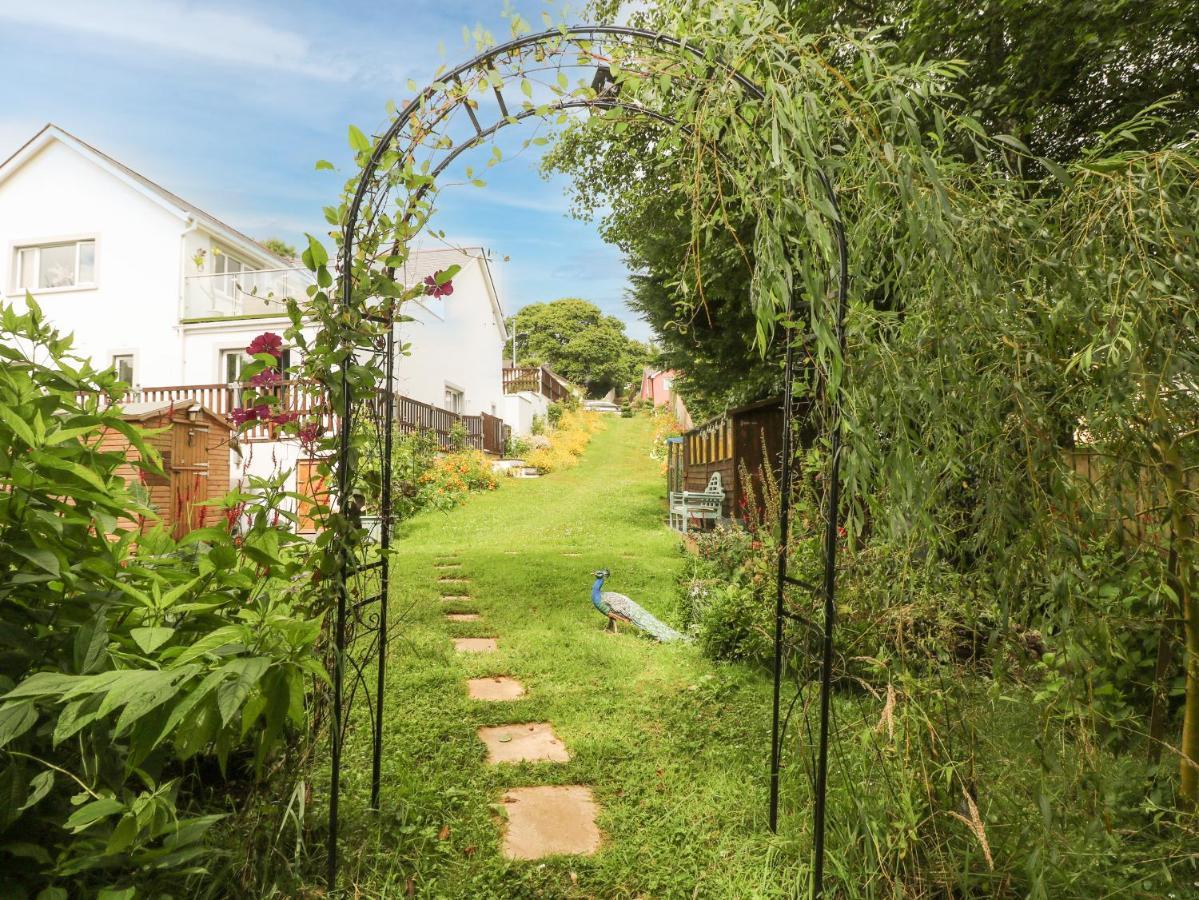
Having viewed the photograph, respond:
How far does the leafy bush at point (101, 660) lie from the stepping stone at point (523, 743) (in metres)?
1.45

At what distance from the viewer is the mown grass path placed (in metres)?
2.10

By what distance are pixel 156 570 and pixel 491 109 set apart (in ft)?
5.62

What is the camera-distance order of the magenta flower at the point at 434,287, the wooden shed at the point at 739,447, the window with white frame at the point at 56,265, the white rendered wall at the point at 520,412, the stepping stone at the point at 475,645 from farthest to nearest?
the white rendered wall at the point at 520,412 → the window with white frame at the point at 56,265 → the wooden shed at the point at 739,447 → the stepping stone at the point at 475,645 → the magenta flower at the point at 434,287

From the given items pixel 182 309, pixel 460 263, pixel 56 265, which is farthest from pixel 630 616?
pixel 56 265

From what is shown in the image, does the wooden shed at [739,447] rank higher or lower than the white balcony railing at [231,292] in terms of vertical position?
lower

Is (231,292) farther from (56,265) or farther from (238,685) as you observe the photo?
(238,685)

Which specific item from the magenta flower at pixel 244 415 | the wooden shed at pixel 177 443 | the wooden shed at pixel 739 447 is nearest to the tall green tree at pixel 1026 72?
the wooden shed at pixel 739 447

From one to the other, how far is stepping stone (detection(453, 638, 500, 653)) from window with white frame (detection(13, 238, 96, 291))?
522 inches

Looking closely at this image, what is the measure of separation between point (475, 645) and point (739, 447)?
441cm

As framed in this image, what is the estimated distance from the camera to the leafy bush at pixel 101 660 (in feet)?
3.90

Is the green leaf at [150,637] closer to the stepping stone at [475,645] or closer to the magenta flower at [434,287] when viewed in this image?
the magenta flower at [434,287]

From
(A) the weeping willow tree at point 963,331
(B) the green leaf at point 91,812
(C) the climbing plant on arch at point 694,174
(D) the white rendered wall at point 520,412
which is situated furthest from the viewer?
(D) the white rendered wall at point 520,412

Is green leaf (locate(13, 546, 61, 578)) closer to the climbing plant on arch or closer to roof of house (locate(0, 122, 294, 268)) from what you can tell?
the climbing plant on arch

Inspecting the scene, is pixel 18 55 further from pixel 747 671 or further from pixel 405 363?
pixel 747 671
